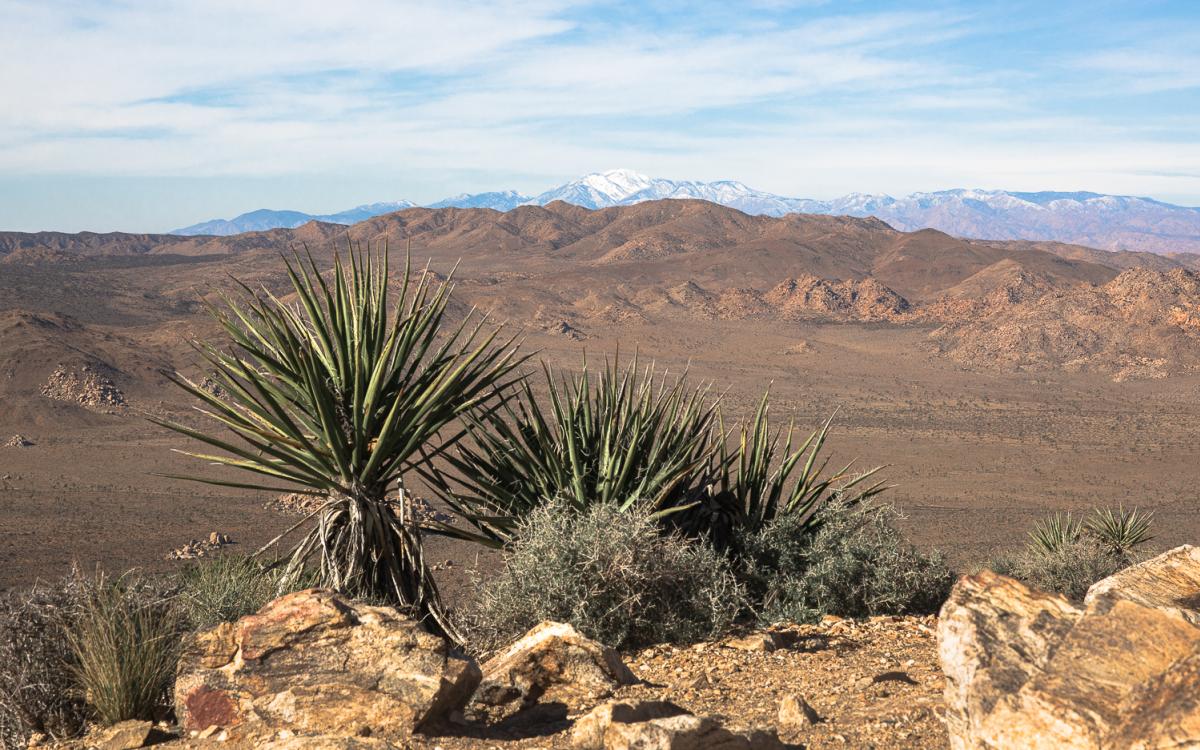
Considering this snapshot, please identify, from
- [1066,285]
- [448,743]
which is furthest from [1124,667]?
[1066,285]

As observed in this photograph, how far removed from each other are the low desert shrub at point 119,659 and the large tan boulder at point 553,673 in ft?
5.01

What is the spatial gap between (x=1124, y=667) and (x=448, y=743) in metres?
2.32

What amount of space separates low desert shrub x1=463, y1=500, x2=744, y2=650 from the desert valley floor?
12.4ft

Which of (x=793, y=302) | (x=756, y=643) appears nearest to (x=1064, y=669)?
(x=756, y=643)

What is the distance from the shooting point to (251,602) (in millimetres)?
6512

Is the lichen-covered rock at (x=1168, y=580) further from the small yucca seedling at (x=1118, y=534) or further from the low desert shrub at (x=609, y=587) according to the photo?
the small yucca seedling at (x=1118, y=534)

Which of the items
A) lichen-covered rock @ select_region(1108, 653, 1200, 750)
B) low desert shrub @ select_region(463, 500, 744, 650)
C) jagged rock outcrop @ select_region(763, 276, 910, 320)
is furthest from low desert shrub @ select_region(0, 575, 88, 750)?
jagged rock outcrop @ select_region(763, 276, 910, 320)

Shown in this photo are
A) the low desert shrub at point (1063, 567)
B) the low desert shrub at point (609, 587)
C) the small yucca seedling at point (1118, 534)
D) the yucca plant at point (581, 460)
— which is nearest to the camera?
the low desert shrub at point (609, 587)

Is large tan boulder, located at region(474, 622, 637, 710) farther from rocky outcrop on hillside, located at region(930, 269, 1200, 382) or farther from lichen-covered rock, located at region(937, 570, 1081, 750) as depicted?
rocky outcrop on hillside, located at region(930, 269, 1200, 382)

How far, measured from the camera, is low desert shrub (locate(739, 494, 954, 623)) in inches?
259

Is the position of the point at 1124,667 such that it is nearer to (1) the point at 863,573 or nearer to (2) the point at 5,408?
(1) the point at 863,573

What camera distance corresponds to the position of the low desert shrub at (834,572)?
658 cm

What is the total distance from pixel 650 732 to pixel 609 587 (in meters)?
2.59

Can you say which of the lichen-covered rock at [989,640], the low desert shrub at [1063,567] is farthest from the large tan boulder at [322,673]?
the low desert shrub at [1063,567]
